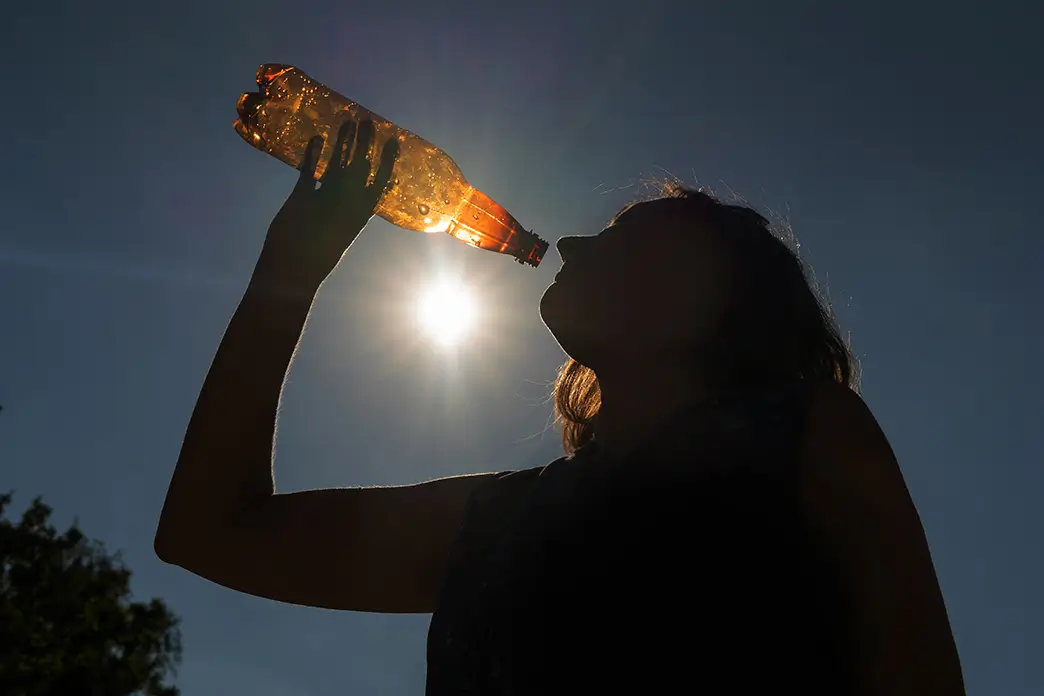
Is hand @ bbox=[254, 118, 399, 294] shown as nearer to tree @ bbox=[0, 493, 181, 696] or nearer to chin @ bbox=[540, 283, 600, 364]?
chin @ bbox=[540, 283, 600, 364]

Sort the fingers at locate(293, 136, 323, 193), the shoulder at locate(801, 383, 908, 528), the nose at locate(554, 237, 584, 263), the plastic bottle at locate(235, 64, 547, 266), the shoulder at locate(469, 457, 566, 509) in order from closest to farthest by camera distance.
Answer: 1. the shoulder at locate(801, 383, 908, 528)
2. the shoulder at locate(469, 457, 566, 509)
3. the fingers at locate(293, 136, 323, 193)
4. the nose at locate(554, 237, 584, 263)
5. the plastic bottle at locate(235, 64, 547, 266)

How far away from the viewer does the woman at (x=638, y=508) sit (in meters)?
1.29

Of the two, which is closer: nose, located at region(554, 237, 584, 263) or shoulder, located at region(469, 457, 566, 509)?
shoulder, located at region(469, 457, 566, 509)

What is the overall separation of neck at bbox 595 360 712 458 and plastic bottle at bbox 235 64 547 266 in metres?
1.36

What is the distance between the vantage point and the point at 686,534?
1.39 m

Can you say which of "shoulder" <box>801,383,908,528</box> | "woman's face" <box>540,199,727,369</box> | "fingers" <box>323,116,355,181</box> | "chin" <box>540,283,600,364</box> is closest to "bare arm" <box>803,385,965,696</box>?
"shoulder" <box>801,383,908,528</box>

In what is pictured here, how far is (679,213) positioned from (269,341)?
123 cm

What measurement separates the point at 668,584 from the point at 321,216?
1323mm

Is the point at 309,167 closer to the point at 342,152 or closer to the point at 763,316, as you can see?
the point at 342,152

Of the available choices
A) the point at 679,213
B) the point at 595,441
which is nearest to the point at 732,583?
the point at 595,441

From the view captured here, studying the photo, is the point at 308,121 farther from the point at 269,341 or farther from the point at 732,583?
the point at 732,583

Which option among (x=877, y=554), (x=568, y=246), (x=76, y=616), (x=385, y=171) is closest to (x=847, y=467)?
(x=877, y=554)

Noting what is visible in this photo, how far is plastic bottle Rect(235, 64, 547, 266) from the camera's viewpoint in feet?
11.5

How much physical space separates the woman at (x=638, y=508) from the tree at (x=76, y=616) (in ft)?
52.4
